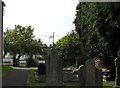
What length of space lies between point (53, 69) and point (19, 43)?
2458 inches

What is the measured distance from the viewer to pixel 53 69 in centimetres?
2111

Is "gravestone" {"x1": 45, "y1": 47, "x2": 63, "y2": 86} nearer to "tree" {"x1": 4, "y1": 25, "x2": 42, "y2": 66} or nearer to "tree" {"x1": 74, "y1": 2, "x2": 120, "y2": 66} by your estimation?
"tree" {"x1": 74, "y1": 2, "x2": 120, "y2": 66}

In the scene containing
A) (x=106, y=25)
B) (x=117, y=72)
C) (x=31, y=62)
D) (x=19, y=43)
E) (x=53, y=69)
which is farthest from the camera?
(x=19, y=43)

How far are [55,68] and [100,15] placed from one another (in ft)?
32.4

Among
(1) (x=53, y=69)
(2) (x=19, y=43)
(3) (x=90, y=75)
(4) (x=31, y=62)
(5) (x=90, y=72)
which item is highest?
(2) (x=19, y=43)

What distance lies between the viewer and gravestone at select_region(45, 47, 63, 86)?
20.8m

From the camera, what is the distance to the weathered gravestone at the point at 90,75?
17438 millimetres

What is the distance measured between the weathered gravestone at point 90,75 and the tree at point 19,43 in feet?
214

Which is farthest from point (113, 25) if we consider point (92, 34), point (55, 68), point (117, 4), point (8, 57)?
point (8, 57)

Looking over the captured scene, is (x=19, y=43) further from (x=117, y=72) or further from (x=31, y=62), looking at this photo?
(x=117, y=72)

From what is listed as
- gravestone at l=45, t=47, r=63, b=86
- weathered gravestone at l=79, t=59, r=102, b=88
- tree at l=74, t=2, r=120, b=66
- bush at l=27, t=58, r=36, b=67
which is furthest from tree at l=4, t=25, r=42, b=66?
weathered gravestone at l=79, t=59, r=102, b=88

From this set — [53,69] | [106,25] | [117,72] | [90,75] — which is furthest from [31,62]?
[90,75]

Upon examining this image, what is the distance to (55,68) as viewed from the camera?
831 inches

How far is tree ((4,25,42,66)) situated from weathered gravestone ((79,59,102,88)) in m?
65.2
